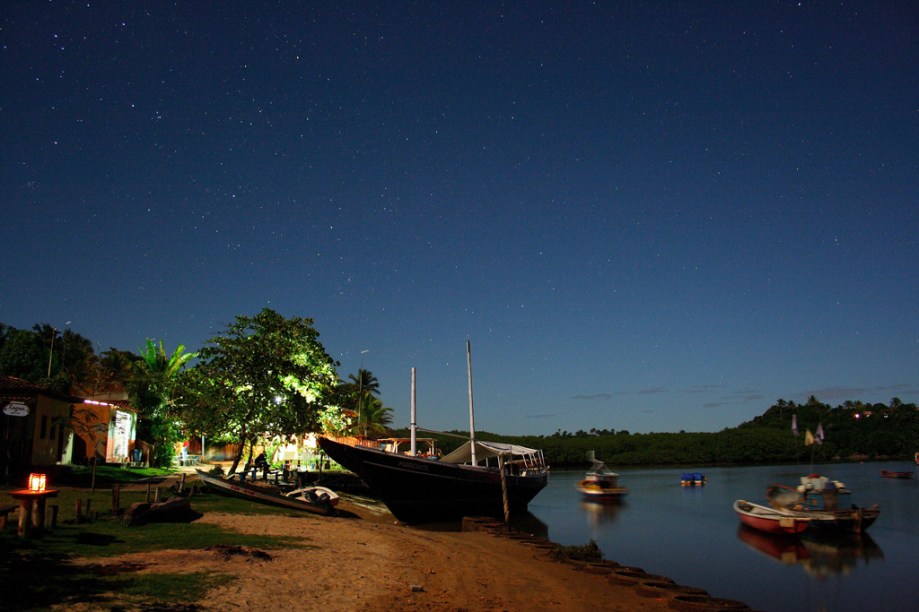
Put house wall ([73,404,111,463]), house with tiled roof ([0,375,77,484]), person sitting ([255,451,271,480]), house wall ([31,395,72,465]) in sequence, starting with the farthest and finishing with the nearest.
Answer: house wall ([73,404,111,463]), person sitting ([255,451,271,480]), house wall ([31,395,72,465]), house with tiled roof ([0,375,77,484])

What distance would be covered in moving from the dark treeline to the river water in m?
95.7

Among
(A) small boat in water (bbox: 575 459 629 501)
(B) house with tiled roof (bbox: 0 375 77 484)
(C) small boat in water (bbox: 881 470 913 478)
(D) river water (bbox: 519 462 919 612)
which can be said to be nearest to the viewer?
(D) river water (bbox: 519 462 919 612)

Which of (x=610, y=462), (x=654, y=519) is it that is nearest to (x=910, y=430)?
(x=610, y=462)

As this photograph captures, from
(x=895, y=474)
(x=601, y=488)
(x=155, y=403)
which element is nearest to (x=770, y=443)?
(x=895, y=474)

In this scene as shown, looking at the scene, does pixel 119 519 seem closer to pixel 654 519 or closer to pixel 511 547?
pixel 511 547

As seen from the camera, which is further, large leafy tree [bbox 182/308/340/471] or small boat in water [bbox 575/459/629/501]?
small boat in water [bbox 575/459/629/501]

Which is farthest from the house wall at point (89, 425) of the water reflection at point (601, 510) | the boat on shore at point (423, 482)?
the water reflection at point (601, 510)

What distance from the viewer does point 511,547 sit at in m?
23.2

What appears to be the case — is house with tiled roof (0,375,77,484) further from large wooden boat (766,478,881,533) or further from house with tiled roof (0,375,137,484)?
large wooden boat (766,478,881,533)

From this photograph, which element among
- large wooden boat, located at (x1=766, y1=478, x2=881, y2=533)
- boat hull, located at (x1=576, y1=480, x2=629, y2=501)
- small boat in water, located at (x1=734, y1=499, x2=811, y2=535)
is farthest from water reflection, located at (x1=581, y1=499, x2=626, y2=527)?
large wooden boat, located at (x1=766, y1=478, x2=881, y2=533)

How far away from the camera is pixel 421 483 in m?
33.1

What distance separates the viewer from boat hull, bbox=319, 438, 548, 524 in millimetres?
31922

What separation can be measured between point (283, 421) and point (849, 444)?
151 m

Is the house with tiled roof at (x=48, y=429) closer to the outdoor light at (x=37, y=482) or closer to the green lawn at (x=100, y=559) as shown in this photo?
the green lawn at (x=100, y=559)
